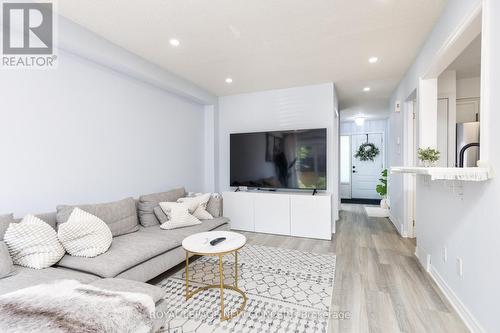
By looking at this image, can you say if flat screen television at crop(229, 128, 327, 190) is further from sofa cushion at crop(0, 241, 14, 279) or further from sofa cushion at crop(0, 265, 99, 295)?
sofa cushion at crop(0, 241, 14, 279)

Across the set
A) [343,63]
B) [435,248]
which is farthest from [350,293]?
[343,63]

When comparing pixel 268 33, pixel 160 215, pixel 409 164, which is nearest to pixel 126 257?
pixel 160 215

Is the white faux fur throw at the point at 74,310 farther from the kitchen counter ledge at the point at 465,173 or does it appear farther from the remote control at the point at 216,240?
the kitchen counter ledge at the point at 465,173

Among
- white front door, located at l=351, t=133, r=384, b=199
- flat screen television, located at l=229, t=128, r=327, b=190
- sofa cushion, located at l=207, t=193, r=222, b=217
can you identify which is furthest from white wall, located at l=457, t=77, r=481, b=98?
sofa cushion, located at l=207, t=193, r=222, b=217

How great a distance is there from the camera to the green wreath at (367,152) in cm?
736

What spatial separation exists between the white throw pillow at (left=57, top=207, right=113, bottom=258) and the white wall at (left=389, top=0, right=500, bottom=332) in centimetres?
280

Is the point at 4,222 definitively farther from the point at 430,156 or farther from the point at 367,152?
the point at 367,152

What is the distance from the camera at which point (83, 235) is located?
2076mm

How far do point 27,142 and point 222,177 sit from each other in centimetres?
303

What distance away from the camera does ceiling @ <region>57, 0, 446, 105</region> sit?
2.04 metres

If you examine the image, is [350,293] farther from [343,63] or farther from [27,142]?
[27,142]

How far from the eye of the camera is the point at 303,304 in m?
1.99

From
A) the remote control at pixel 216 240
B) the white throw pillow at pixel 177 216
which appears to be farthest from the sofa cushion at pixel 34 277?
the white throw pillow at pixel 177 216

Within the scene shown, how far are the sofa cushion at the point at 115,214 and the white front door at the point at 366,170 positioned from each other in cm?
665
